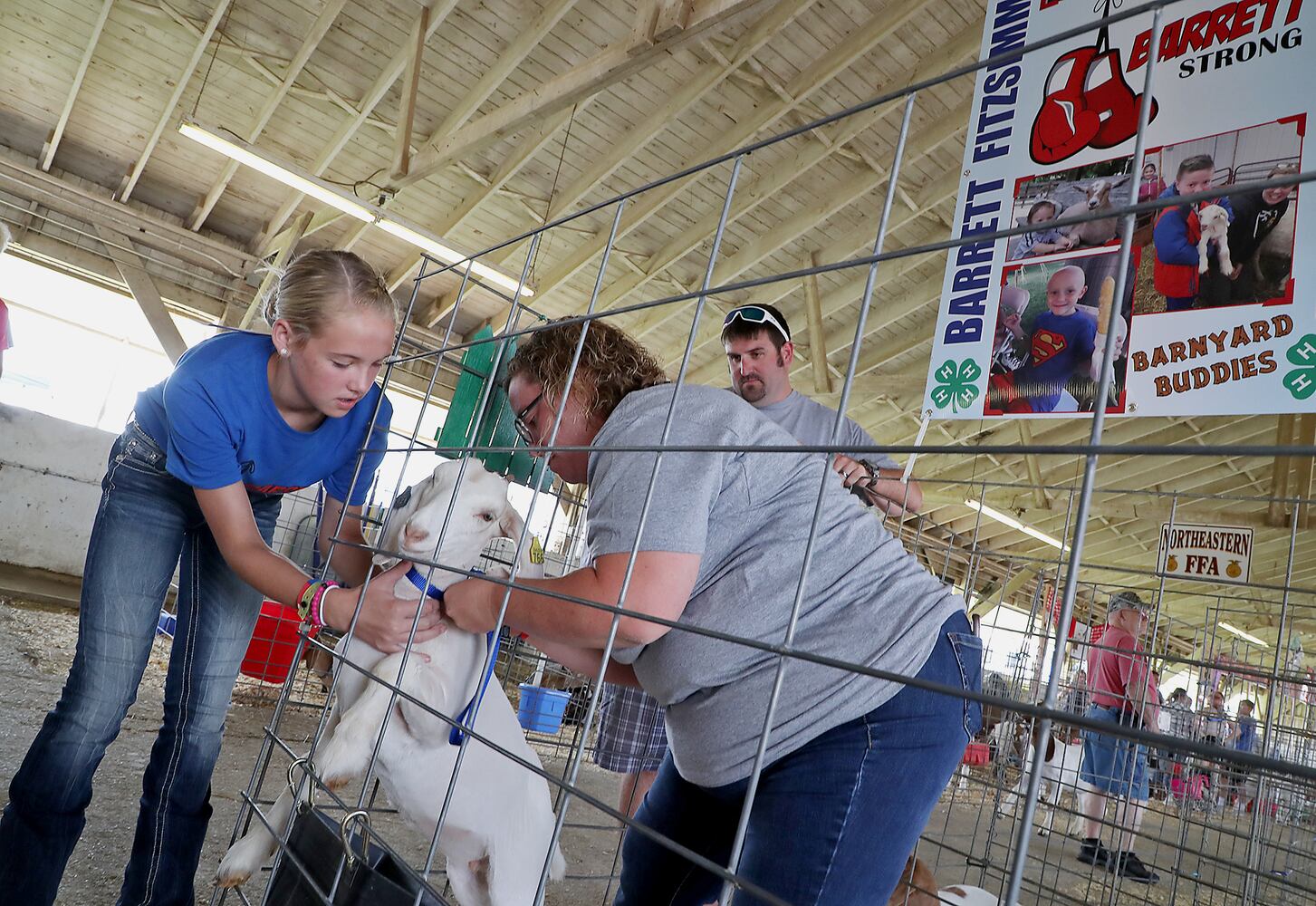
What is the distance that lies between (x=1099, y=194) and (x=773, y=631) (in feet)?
6.89

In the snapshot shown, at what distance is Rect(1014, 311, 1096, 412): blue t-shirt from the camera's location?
2.40 m

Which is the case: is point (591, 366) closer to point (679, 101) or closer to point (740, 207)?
point (679, 101)

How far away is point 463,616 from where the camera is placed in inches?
55.0

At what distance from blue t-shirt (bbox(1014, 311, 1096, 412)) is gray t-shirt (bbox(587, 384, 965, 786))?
1446mm

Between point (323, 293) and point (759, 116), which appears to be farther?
point (759, 116)

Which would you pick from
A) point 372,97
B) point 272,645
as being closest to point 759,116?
point 372,97

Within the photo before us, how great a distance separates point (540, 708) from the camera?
14.0 feet

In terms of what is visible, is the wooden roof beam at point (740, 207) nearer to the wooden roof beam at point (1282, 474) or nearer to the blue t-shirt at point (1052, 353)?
the blue t-shirt at point (1052, 353)

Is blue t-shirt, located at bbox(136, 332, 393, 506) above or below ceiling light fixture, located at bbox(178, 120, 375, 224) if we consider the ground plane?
below

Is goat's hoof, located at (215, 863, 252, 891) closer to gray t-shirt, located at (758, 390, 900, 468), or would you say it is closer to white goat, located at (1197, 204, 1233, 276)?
gray t-shirt, located at (758, 390, 900, 468)

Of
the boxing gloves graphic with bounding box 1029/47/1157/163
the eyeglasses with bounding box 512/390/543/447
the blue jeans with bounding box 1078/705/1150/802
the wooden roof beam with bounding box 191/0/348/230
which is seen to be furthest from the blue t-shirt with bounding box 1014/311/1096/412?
the wooden roof beam with bounding box 191/0/348/230

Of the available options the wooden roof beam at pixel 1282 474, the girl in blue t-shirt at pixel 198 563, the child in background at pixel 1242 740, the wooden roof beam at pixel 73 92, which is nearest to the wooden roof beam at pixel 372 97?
the wooden roof beam at pixel 73 92

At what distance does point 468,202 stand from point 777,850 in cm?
822

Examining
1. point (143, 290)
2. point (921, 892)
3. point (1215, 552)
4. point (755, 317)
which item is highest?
point (143, 290)
